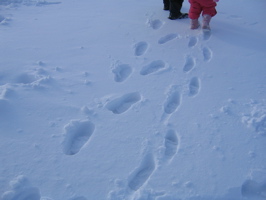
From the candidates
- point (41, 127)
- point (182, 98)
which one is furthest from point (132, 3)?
point (41, 127)

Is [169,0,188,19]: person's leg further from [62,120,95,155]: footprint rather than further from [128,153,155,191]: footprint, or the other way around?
[128,153,155,191]: footprint

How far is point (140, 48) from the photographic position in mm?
2795

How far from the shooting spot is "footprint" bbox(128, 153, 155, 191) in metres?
1.57

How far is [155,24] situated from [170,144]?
196cm

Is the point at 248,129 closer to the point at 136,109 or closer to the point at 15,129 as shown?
the point at 136,109

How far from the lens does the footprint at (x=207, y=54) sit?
102 inches

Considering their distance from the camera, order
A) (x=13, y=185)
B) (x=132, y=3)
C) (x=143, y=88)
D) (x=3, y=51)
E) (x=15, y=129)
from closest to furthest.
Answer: (x=13, y=185) → (x=15, y=129) → (x=143, y=88) → (x=3, y=51) → (x=132, y=3)

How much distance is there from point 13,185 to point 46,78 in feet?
3.42

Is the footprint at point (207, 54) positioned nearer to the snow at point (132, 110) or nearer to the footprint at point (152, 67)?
Answer: the snow at point (132, 110)

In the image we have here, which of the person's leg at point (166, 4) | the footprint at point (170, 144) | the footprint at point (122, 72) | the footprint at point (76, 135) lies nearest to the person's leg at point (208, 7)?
the person's leg at point (166, 4)

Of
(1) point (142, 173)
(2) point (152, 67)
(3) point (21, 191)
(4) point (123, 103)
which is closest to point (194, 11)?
(2) point (152, 67)

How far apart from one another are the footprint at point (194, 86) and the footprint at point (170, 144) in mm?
485

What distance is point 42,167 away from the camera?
63.4 inches

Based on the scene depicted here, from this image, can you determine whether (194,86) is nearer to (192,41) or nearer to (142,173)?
(192,41)
